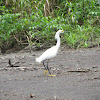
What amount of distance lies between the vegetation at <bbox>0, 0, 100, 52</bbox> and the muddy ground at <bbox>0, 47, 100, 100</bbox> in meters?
1.07

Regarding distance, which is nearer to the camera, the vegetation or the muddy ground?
the muddy ground

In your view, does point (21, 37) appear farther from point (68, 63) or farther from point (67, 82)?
point (67, 82)

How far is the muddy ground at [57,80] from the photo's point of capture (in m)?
3.86

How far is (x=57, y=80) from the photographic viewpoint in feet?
16.4

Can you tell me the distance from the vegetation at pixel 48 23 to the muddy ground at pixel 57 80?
107 centimetres

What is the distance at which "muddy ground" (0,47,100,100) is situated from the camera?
386 cm

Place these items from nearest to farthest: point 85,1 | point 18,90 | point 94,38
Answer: point 18,90, point 94,38, point 85,1

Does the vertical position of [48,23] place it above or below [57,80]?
above

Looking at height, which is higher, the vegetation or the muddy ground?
the vegetation

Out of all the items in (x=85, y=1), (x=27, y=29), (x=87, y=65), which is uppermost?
(x=85, y=1)

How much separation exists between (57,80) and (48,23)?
4233 millimetres

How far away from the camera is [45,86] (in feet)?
15.0

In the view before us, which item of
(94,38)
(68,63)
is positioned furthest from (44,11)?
(68,63)

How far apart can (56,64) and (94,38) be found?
264 cm
